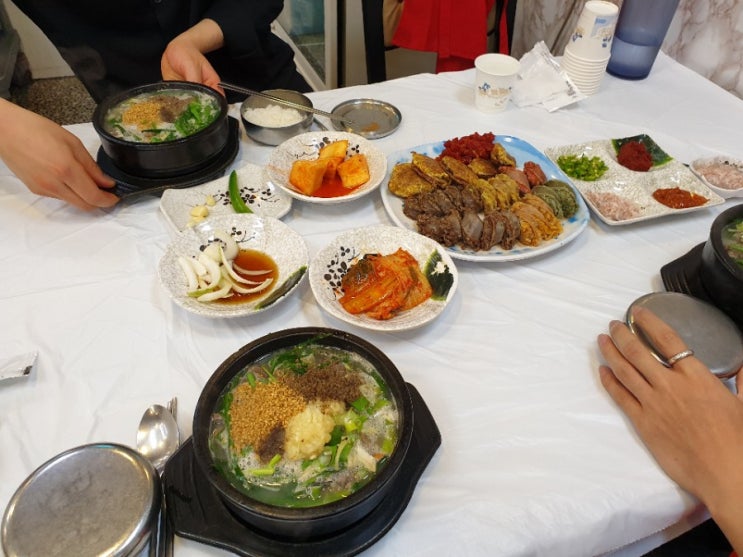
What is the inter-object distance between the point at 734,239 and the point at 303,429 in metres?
1.14

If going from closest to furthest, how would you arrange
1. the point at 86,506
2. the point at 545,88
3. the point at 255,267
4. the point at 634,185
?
the point at 86,506, the point at 255,267, the point at 634,185, the point at 545,88

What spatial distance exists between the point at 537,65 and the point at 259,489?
6.42 ft

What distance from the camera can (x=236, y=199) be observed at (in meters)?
1.54

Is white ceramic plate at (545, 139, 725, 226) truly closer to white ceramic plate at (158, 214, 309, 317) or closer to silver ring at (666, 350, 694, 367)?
silver ring at (666, 350, 694, 367)

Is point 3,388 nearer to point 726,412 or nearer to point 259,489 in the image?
point 259,489

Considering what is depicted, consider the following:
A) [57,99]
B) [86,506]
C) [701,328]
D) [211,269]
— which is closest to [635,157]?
[701,328]

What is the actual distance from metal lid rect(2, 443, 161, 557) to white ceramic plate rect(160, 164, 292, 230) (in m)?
0.75

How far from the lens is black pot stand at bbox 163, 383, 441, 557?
83 cm

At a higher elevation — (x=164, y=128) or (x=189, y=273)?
(x=164, y=128)

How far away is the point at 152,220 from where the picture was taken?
4.99 feet

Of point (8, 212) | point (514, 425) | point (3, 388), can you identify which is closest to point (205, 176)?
point (8, 212)

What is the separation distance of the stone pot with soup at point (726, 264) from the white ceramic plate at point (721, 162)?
40 cm

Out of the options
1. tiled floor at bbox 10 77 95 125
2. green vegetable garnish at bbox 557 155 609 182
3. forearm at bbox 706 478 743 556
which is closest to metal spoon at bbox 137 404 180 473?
forearm at bbox 706 478 743 556

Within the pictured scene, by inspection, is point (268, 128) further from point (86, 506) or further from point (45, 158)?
point (86, 506)
